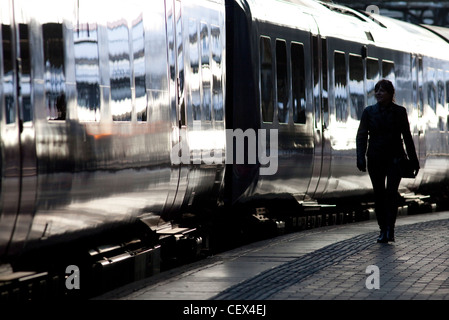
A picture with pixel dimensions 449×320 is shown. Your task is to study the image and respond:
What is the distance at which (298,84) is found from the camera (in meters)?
16.0

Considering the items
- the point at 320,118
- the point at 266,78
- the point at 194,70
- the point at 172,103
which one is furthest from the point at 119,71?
the point at 320,118

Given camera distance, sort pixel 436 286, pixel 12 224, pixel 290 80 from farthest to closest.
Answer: pixel 290 80 → pixel 436 286 → pixel 12 224

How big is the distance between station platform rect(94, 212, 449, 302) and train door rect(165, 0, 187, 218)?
29.0 inches

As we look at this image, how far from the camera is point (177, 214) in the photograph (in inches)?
466

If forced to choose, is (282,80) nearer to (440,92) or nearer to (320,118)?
(320,118)

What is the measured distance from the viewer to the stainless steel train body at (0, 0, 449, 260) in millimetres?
7598

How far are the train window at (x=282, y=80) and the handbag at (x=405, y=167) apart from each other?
2726 millimetres

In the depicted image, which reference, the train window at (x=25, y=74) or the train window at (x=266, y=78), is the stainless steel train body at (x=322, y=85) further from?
the train window at (x=25, y=74)

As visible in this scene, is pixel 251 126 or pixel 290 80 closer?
pixel 251 126

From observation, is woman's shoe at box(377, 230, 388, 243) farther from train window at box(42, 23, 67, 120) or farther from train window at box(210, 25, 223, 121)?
→ train window at box(42, 23, 67, 120)

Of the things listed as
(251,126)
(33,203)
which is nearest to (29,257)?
(33,203)

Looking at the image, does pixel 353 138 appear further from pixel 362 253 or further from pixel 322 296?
pixel 322 296

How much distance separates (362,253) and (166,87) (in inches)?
101

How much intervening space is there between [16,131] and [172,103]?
3971mm
